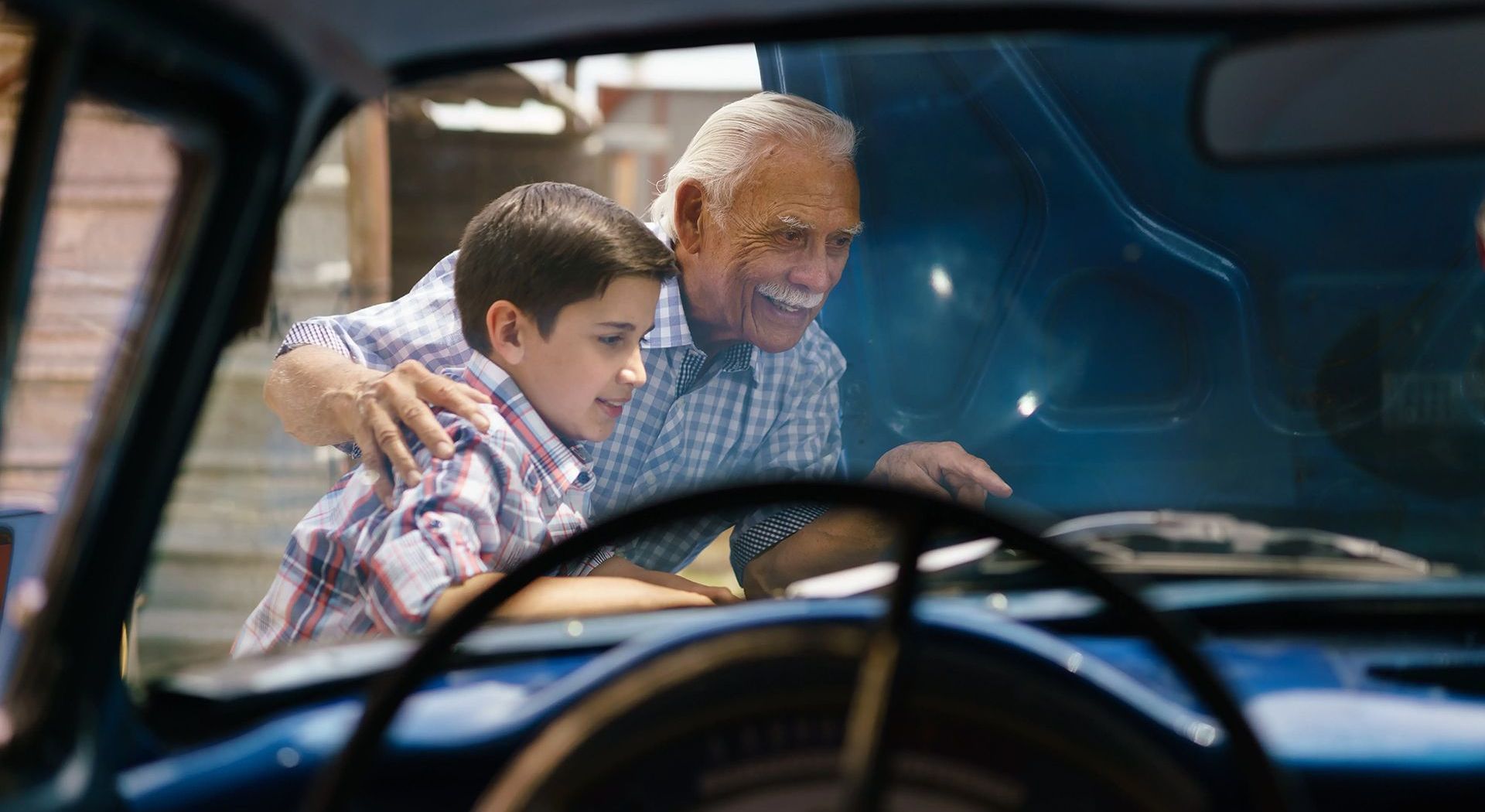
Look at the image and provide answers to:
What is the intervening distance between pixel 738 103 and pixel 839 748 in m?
1.34

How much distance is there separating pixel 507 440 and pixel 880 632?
→ 125 cm

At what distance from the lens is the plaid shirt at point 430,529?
2.07 metres

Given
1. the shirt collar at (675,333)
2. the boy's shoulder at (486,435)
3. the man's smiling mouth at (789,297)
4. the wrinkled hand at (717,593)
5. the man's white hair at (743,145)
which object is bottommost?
the wrinkled hand at (717,593)

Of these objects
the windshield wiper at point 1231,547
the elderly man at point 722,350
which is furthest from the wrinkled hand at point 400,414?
the windshield wiper at point 1231,547

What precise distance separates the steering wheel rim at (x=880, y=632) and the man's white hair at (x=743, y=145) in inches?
48.6

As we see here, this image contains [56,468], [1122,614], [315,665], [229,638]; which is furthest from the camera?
[229,638]

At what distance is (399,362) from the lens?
2.20 meters

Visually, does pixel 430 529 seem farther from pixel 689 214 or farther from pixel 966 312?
pixel 966 312

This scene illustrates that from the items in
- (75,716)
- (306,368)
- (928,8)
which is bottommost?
(75,716)

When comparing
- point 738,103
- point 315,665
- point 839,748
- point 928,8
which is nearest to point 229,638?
point 315,665

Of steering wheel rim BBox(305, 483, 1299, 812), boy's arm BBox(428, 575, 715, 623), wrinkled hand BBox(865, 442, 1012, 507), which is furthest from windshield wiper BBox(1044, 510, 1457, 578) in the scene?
steering wheel rim BBox(305, 483, 1299, 812)

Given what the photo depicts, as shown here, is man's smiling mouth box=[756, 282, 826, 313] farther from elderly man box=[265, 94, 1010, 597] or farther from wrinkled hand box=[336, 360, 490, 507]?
wrinkled hand box=[336, 360, 490, 507]

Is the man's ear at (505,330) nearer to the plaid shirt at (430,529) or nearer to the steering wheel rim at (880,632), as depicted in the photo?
the plaid shirt at (430,529)

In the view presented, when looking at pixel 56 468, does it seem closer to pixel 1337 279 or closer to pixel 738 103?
pixel 738 103
